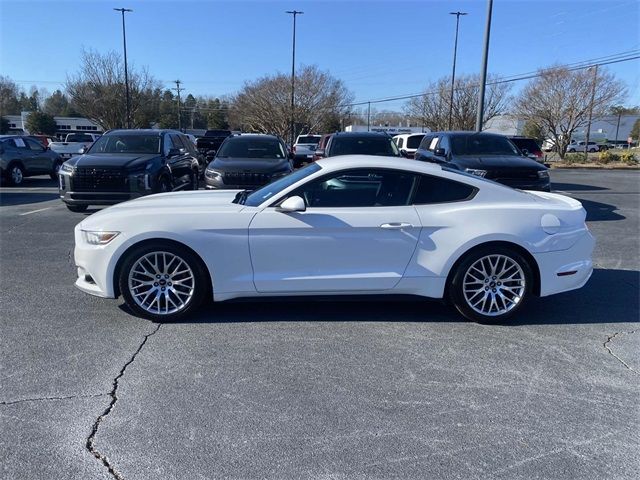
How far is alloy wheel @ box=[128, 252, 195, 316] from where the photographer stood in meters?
4.51

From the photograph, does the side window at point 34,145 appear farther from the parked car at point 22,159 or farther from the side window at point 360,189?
the side window at point 360,189

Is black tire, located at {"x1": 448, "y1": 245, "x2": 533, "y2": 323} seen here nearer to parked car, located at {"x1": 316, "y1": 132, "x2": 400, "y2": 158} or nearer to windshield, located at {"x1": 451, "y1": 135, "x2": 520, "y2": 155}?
windshield, located at {"x1": 451, "y1": 135, "x2": 520, "y2": 155}

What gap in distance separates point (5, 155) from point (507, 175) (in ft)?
47.8

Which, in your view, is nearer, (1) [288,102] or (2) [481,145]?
(2) [481,145]

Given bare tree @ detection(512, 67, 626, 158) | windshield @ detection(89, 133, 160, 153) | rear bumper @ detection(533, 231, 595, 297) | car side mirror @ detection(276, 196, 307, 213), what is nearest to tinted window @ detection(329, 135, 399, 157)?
windshield @ detection(89, 133, 160, 153)

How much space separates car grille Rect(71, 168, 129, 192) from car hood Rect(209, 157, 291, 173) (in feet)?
5.67

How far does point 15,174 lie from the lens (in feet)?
53.2

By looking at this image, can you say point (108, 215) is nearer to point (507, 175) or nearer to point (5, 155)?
point (507, 175)

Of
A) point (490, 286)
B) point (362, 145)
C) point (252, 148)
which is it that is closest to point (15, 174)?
point (252, 148)

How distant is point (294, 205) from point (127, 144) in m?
7.66

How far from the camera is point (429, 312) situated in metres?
5.00

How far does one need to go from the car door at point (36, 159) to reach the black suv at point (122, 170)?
24.4ft

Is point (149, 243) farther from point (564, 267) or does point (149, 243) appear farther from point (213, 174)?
point (213, 174)

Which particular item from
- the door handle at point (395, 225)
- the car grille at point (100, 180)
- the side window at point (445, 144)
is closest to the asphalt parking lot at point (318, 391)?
the door handle at point (395, 225)
